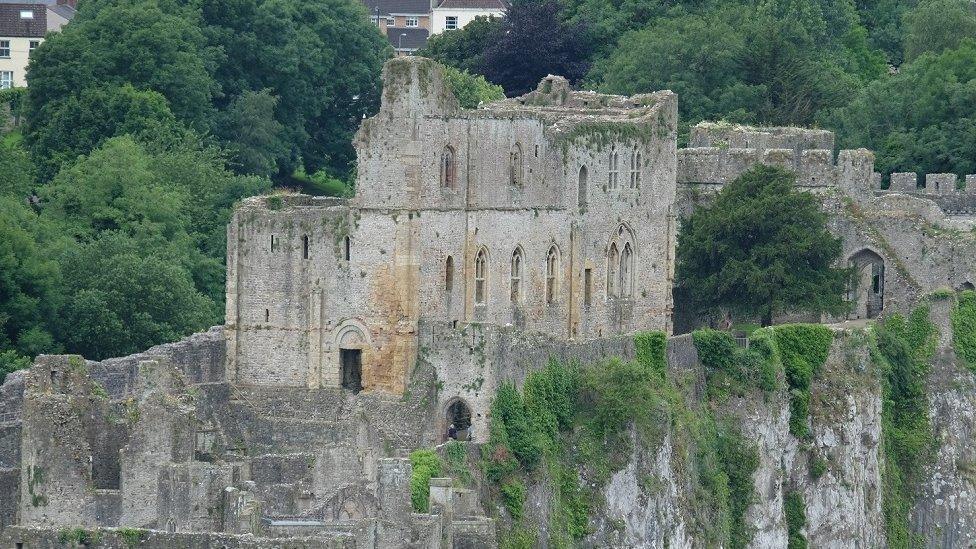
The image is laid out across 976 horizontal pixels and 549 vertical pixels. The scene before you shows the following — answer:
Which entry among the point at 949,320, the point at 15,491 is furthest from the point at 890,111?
the point at 15,491

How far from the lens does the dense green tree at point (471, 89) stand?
12275 centimetres

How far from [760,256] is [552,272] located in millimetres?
9703

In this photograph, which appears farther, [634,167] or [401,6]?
[401,6]

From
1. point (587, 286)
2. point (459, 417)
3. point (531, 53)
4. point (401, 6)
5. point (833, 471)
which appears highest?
point (401, 6)

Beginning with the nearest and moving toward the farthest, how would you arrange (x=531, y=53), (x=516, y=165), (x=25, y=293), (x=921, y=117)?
(x=516, y=165), (x=25, y=293), (x=921, y=117), (x=531, y=53)

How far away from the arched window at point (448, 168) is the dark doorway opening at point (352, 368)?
14.6ft

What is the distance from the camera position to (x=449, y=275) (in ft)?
311

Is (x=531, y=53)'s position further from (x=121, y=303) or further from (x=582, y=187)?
(x=121, y=303)

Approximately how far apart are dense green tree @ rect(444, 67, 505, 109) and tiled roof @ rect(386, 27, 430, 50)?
29808mm

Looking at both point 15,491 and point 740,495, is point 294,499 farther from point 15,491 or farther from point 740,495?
point 740,495

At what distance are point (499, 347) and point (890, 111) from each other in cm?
3812

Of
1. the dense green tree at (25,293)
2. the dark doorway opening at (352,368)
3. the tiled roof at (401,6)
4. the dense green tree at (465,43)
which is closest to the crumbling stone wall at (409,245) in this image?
the dark doorway opening at (352,368)

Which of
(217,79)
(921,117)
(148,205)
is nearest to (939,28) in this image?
(921,117)

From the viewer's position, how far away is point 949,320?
4232 inches
